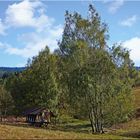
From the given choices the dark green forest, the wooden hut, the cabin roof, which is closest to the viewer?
the dark green forest

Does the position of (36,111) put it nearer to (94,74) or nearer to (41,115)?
(41,115)

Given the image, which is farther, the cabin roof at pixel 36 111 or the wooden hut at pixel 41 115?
the cabin roof at pixel 36 111

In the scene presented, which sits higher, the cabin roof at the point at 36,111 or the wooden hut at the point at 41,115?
the cabin roof at the point at 36,111

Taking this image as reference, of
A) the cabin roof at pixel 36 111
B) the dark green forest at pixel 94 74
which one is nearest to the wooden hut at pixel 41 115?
the cabin roof at pixel 36 111

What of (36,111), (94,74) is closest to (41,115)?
(36,111)

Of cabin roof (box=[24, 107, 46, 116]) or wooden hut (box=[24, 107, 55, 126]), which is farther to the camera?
cabin roof (box=[24, 107, 46, 116])

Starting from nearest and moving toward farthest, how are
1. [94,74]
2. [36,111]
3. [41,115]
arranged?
[94,74] < [41,115] < [36,111]

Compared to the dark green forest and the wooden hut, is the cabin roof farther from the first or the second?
the dark green forest

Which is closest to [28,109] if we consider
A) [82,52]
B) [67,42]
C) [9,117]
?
[9,117]

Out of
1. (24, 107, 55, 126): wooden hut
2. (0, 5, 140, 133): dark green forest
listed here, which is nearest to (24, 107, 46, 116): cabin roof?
(24, 107, 55, 126): wooden hut

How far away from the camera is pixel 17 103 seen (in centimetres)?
9712

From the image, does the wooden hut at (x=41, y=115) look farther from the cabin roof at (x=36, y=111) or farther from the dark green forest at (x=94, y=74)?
the dark green forest at (x=94, y=74)

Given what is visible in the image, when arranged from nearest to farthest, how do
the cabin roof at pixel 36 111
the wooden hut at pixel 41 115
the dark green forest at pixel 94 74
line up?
the dark green forest at pixel 94 74 < the wooden hut at pixel 41 115 < the cabin roof at pixel 36 111

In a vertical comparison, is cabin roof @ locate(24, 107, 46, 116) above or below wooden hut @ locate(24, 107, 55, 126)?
above
